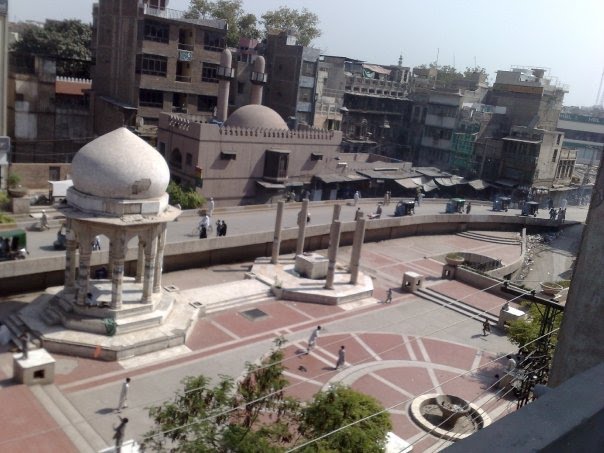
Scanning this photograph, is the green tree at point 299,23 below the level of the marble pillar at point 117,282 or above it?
above

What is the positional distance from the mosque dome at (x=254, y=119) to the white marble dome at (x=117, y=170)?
23737 millimetres

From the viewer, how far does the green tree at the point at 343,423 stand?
Answer: 37.3ft

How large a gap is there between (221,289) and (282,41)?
41.1m

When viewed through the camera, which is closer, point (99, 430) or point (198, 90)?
point (99, 430)

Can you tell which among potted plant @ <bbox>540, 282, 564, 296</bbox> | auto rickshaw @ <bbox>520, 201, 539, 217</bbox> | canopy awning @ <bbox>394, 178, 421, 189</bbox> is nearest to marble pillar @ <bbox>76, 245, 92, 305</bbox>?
potted plant @ <bbox>540, 282, 564, 296</bbox>

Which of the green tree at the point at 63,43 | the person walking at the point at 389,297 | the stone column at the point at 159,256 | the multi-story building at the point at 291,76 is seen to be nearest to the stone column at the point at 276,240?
the person walking at the point at 389,297

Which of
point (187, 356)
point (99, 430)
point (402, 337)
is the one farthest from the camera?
point (402, 337)

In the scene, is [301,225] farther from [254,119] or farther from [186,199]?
[254,119]

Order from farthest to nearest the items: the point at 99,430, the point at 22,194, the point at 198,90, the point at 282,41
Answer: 1. the point at 282,41
2. the point at 198,90
3. the point at 22,194
4. the point at 99,430

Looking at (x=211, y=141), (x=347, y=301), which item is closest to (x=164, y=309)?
(x=347, y=301)

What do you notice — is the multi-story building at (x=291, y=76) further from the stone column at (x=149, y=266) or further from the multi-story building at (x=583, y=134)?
the multi-story building at (x=583, y=134)

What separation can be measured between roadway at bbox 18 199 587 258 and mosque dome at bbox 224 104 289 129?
27.1 ft

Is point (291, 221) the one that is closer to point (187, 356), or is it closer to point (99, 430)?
point (187, 356)

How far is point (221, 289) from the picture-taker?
26891 millimetres
